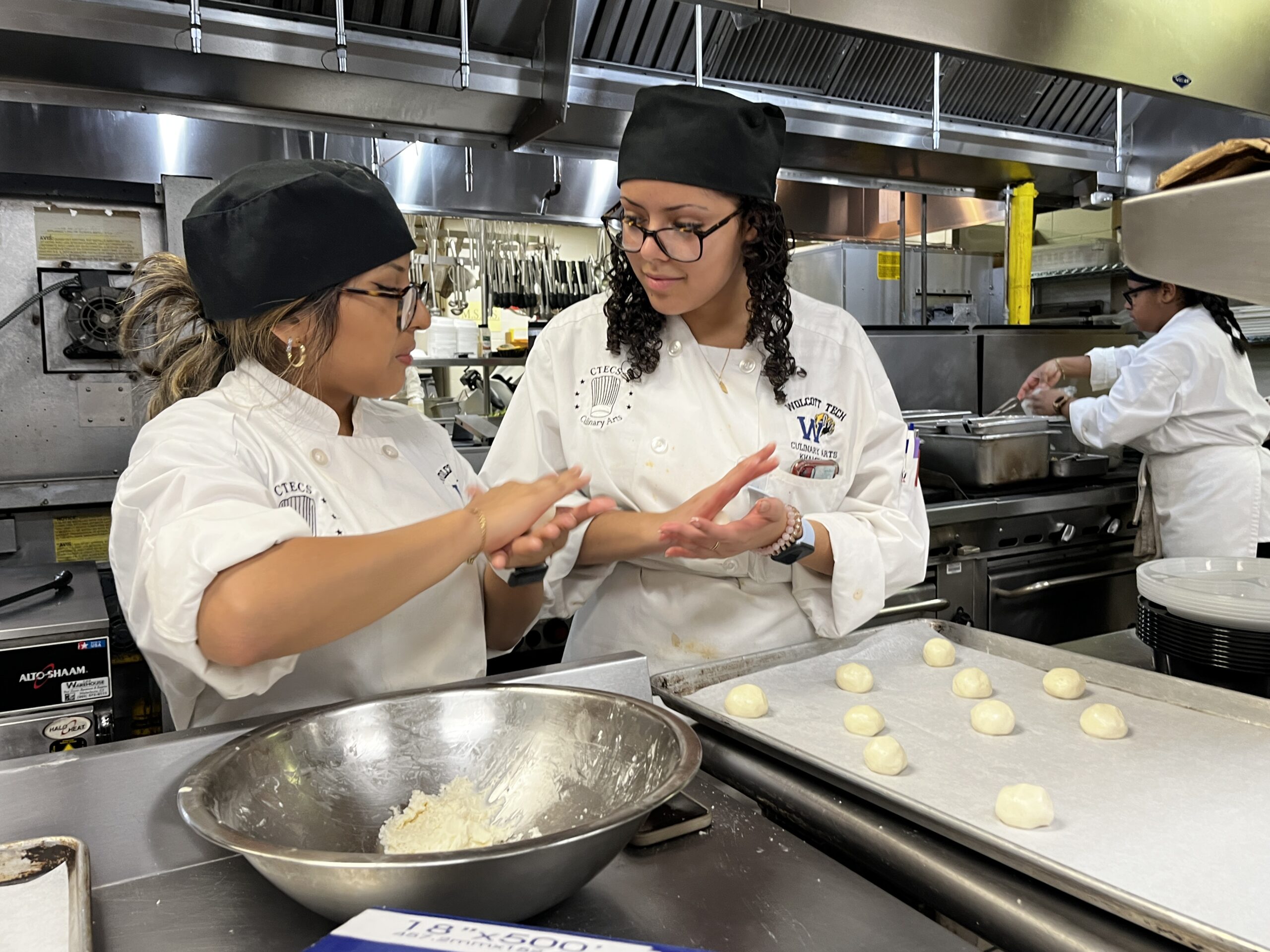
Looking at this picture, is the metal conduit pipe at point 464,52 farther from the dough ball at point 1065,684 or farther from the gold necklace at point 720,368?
the dough ball at point 1065,684

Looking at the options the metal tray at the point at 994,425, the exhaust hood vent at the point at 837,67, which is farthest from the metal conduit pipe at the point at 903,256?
the metal tray at the point at 994,425

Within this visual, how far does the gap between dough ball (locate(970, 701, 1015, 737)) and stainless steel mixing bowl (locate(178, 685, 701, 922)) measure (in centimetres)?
48

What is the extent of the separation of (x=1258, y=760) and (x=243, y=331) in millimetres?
1358

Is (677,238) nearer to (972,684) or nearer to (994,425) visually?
(972,684)

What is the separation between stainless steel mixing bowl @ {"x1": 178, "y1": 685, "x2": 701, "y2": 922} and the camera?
64cm

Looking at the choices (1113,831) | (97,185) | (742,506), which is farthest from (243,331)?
(97,185)

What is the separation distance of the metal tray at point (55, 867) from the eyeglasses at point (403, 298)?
0.73 m

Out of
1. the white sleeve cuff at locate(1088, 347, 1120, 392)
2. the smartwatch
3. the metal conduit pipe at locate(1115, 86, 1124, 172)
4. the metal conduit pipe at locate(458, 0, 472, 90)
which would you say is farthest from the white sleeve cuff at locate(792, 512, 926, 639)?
the metal conduit pipe at locate(1115, 86, 1124, 172)

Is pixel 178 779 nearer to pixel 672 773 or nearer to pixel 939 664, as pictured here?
pixel 672 773

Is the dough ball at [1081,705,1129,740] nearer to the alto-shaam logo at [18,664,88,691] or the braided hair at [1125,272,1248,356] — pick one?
the alto-shaam logo at [18,664,88,691]

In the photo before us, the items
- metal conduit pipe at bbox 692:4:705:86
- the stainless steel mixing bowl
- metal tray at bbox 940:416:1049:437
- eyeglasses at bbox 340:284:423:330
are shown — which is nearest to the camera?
the stainless steel mixing bowl

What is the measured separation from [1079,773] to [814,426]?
2.48 feet

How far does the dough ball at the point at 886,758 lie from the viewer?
1008mm

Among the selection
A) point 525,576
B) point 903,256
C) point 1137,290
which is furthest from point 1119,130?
point 525,576
